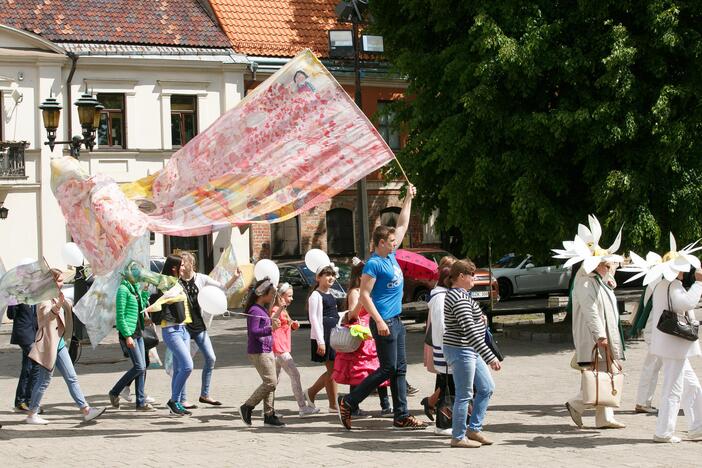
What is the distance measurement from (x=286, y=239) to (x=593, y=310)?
2603cm

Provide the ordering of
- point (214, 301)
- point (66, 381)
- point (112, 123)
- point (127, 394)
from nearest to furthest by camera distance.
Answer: point (214, 301) < point (66, 381) < point (127, 394) < point (112, 123)

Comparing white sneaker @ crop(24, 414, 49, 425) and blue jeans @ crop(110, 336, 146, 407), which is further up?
blue jeans @ crop(110, 336, 146, 407)

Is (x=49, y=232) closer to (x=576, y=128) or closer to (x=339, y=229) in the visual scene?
(x=339, y=229)

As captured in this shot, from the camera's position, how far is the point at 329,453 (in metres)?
10.3

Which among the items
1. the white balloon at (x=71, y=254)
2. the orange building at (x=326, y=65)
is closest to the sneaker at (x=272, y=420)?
the white balloon at (x=71, y=254)

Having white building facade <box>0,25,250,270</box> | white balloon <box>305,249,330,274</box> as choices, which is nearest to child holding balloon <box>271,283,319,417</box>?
white balloon <box>305,249,330,274</box>

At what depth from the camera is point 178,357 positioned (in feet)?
42.4

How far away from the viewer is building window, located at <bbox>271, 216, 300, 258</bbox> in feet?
121

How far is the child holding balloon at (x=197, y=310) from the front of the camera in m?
13.5

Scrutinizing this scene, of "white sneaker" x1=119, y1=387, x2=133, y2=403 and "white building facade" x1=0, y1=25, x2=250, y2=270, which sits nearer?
"white sneaker" x1=119, y1=387, x2=133, y2=403

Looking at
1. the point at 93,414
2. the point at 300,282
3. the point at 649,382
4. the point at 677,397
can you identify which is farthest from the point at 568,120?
the point at 300,282

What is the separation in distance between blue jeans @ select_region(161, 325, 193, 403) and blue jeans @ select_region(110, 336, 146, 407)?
544mm

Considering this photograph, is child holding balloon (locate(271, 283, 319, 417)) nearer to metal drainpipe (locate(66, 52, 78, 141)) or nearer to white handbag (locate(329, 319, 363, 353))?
white handbag (locate(329, 319, 363, 353))

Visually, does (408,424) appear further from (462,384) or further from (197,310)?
(197,310)
